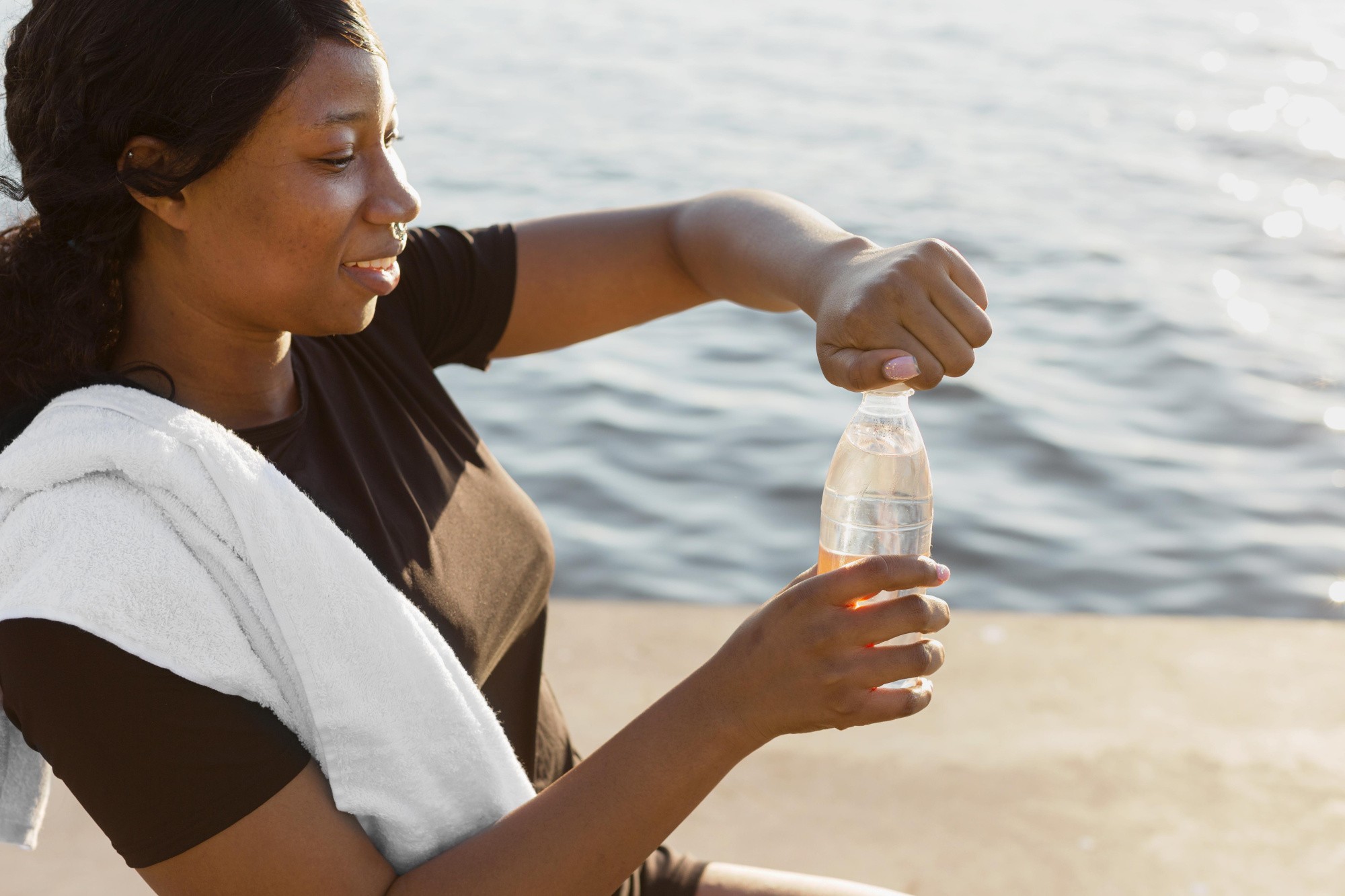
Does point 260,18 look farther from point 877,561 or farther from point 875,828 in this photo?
point 875,828

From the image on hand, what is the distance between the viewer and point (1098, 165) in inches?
350

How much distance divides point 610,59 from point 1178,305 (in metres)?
5.84

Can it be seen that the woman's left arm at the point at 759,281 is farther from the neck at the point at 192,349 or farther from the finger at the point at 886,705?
the neck at the point at 192,349

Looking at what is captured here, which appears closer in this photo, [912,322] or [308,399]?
[912,322]

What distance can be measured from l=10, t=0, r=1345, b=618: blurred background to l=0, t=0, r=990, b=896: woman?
2.63m

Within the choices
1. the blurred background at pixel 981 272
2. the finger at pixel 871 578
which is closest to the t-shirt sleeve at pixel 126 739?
the finger at pixel 871 578

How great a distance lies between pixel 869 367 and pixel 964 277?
147mm

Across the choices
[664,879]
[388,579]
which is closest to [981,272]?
[664,879]

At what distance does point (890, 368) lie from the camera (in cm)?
140

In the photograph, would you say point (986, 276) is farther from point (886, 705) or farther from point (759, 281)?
point (886, 705)

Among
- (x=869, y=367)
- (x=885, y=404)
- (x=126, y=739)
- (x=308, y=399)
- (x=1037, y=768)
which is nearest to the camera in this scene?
(x=126, y=739)

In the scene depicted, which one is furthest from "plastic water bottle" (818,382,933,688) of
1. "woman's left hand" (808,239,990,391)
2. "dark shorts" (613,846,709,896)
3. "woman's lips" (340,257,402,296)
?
"woman's lips" (340,257,402,296)

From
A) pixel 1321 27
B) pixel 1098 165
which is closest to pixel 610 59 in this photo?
pixel 1098 165

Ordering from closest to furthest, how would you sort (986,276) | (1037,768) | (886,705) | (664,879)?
(886,705) < (664,879) < (1037,768) < (986,276)
